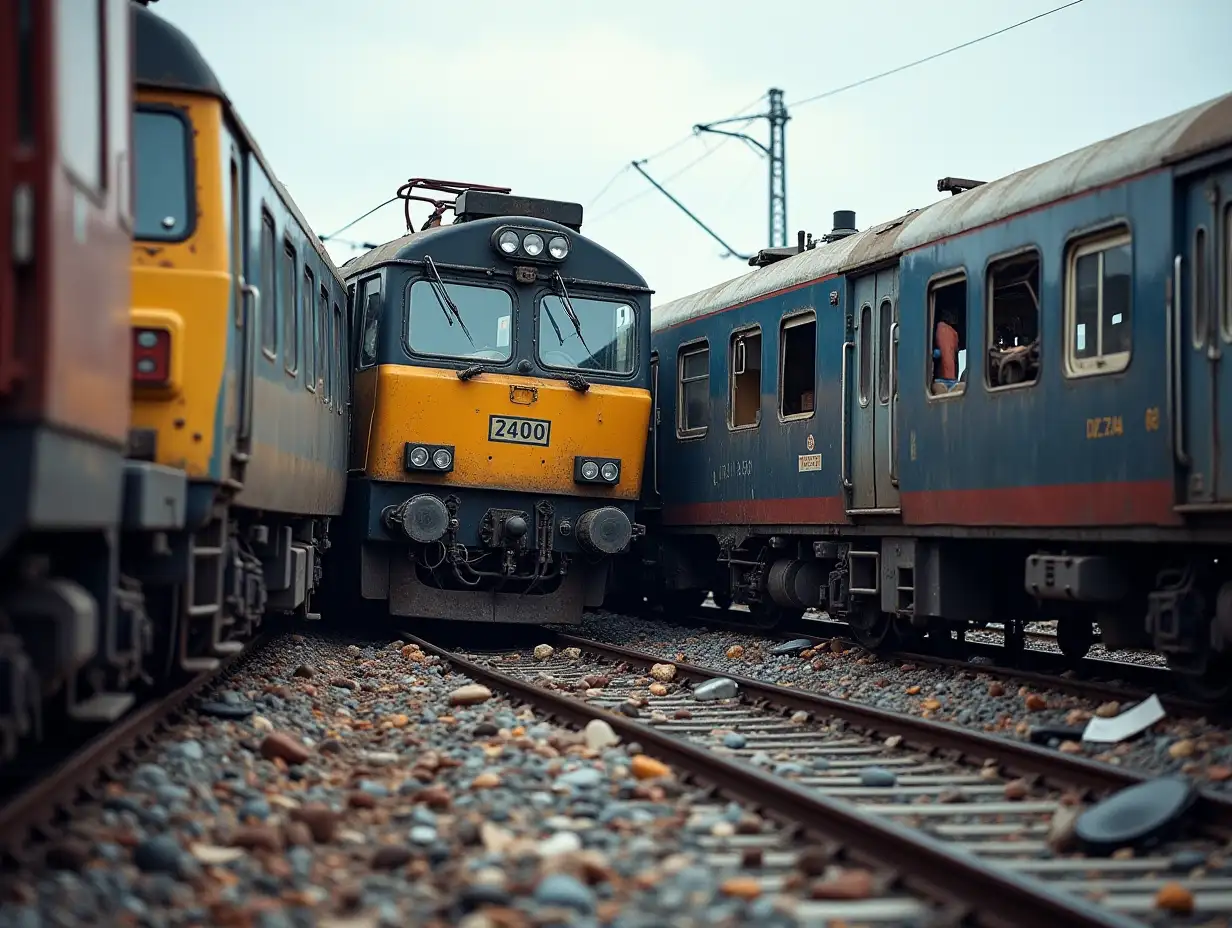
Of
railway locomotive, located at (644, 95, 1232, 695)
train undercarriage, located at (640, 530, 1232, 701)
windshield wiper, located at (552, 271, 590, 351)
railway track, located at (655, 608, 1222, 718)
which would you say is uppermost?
windshield wiper, located at (552, 271, 590, 351)

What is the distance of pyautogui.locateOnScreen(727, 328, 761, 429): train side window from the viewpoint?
13844mm

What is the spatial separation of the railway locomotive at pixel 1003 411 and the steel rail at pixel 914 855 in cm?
305

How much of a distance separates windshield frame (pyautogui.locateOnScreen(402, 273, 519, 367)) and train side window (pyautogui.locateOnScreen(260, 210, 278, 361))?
4.18 m

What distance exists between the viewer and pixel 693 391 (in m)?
15.3

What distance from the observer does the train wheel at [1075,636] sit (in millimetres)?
10820

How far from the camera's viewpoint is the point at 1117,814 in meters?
5.54

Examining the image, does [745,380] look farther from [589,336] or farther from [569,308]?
[569,308]

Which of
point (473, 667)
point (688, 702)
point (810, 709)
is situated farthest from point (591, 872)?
point (473, 667)

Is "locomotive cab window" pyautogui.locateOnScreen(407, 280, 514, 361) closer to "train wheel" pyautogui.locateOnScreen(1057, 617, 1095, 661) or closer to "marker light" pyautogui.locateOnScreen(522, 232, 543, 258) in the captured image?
"marker light" pyautogui.locateOnScreen(522, 232, 543, 258)

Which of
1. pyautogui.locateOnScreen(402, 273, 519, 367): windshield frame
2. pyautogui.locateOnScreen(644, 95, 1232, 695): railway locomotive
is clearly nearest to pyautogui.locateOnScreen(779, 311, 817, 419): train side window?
pyautogui.locateOnScreen(644, 95, 1232, 695): railway locomotive

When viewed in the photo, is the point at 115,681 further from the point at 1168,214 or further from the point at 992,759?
the point at 1168,214

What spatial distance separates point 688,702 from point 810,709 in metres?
0.99

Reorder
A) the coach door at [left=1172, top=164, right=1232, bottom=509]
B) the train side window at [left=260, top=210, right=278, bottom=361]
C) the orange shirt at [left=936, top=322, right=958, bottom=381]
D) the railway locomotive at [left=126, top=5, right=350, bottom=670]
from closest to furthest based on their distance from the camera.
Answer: the railway locomotive at [left=126, top=5, right=350, bottom=670] < the coach door at [left=1172, top=164, right=1232, bottom=509] < the train side window at [left=260, top=210, right=278, bottom=361] < the orange shirt at [left=936, top=322, right=958, bottom=381]

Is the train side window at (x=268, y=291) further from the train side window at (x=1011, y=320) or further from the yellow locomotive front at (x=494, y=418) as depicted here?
the train side window at (x=1011, y=320)
